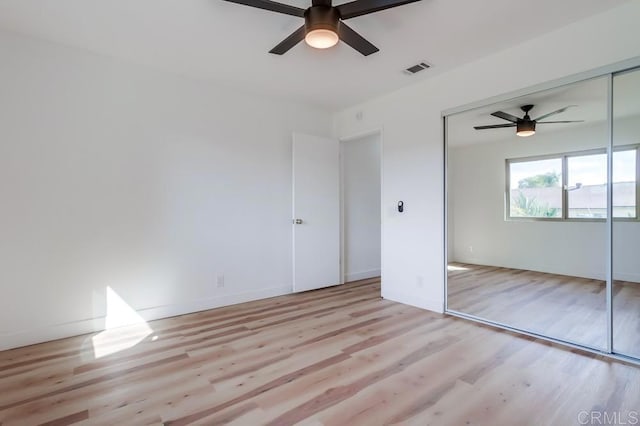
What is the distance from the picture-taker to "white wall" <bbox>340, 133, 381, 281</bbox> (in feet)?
15.6

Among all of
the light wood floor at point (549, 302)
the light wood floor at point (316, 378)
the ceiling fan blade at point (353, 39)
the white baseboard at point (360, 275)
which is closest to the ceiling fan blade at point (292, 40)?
the ceiling fan blade at point (353, 39)

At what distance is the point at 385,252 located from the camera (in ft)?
12.8

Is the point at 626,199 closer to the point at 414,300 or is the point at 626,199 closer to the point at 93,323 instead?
the point at 414,300

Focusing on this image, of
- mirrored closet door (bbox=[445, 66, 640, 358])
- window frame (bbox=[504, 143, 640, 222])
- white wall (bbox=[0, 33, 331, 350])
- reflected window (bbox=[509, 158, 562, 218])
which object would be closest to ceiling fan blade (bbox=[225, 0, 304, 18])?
white wall (bbox=[0, 33, 331, 350])

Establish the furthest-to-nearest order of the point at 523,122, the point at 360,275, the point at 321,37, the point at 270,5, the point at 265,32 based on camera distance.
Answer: the point at 360,275, the point at 523,122, the point at 265,32, the point at 321,37, the point at 270,5

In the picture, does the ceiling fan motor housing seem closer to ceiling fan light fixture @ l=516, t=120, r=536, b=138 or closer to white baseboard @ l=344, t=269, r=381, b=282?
ceiling fan light fixture @ l=516, t=120, r=536, b=138

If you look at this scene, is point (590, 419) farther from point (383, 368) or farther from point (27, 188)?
point (27, 188)

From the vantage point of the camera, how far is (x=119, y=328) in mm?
2891

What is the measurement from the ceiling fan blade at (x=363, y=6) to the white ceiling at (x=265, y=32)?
1.33 ft

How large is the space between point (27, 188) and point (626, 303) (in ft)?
17.9

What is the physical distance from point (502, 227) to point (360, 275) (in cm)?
216

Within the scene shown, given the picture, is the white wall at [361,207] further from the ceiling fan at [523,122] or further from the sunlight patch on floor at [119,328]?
the sunlight patch on floor at [119,328]
